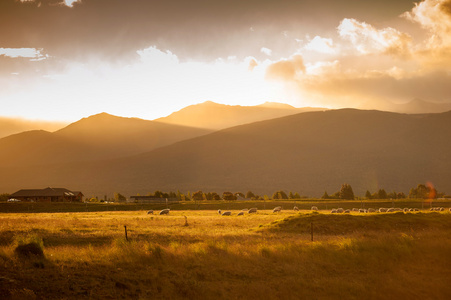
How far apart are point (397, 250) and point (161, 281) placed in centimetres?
1428

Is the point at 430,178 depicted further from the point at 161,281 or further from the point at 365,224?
the point at 161,281

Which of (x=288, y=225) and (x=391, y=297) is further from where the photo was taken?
(x=288, y=225)

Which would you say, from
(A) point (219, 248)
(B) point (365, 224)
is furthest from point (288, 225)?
(A) point (219, 248)

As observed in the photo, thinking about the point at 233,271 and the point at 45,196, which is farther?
the point at 45,196

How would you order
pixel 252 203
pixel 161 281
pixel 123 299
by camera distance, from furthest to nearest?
pixel 252 203 → pixel 161 281 → pixel 123 299

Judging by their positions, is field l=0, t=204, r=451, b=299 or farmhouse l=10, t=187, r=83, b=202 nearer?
field l=0, t=204, r=451, b=299

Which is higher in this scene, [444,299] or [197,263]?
[197,263]

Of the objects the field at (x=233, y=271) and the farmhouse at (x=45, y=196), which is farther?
the farmhouse at (x=45, y=196)

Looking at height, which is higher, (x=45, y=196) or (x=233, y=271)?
(x=45, y=196)

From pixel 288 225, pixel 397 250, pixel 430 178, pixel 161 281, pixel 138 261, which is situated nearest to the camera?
pixel 161 281

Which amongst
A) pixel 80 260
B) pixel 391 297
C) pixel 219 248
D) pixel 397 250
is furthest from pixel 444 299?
pixel 80 260

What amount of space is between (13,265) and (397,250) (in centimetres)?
1986

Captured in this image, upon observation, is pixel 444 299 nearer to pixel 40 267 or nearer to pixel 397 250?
pixel 397 250

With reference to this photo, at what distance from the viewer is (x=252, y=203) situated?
93.1 meters
